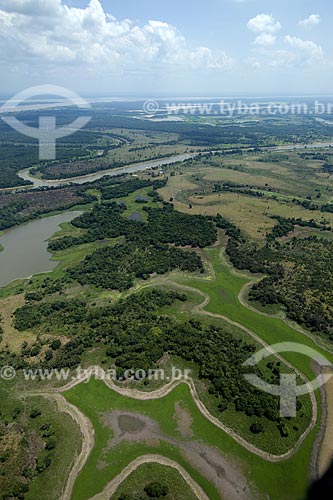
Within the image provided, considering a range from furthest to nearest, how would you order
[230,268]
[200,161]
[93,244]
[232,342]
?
1. [200,161]
2. [93,244]
3. [230,268]
4. [232,342]

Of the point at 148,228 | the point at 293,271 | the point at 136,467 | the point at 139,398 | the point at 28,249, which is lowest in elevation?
the point at 136,467

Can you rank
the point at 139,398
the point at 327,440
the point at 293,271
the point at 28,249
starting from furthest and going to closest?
the point at 28,249
the point at 293,271
the point at 139,398
the point at 327,440

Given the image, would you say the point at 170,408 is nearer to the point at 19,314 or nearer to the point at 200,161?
the point at 19,314

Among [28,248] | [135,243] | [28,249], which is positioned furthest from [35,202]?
[135,243]

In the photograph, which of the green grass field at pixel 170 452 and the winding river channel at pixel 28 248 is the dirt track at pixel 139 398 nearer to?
the green grass field at pixel 170 452

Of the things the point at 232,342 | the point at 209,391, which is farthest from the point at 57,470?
the point at 232,342

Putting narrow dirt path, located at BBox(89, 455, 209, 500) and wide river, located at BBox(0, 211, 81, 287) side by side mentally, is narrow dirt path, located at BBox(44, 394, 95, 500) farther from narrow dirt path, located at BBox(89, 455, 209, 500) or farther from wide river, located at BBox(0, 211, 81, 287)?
wide river, located at BBox(0, 211, 81, 287)

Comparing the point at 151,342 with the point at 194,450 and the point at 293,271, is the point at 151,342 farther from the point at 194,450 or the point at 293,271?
the point at 293,271
